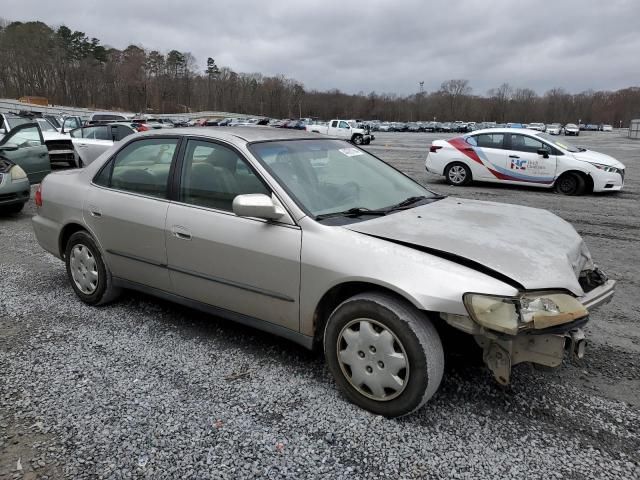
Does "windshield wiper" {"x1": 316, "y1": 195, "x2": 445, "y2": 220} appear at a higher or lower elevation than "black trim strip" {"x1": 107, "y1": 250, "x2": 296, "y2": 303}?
higher

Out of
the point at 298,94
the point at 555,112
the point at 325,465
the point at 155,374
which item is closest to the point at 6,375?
the point at 155,374

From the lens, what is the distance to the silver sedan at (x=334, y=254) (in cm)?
239

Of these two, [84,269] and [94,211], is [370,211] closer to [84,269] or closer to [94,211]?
[94,211]

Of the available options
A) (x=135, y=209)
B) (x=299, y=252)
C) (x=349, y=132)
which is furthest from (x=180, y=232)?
(x=349, y=132)

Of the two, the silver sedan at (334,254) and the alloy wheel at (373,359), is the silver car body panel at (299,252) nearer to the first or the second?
the silver sedan at (334,254)

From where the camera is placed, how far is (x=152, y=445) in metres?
2.40

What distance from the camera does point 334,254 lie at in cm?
269

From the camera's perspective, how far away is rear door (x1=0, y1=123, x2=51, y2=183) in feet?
30.7

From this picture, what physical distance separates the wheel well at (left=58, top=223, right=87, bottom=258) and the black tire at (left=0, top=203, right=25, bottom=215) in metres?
4.76

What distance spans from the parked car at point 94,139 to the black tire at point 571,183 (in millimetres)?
11291

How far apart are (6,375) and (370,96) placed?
499ft

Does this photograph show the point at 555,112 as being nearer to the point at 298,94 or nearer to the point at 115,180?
the point at 298,94

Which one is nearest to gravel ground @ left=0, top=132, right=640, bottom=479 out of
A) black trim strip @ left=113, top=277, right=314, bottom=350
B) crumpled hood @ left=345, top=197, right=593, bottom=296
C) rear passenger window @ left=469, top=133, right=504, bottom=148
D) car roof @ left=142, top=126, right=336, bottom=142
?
black trim strip @ left=113, top=277, right=314, bottom=350

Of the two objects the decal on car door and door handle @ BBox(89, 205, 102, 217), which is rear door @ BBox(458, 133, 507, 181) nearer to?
the decal on car door
